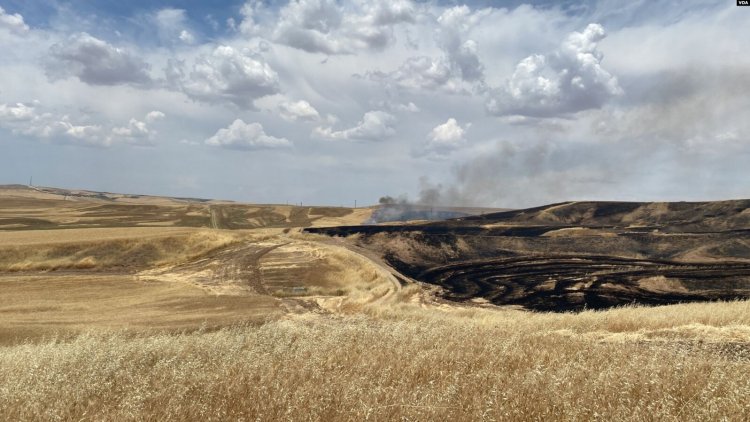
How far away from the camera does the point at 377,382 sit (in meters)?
7.36

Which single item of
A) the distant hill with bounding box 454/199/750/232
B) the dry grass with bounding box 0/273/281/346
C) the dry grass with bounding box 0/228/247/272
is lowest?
the dry grass with bounding box 0/273/281/346

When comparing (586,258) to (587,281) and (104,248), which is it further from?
(104,248)

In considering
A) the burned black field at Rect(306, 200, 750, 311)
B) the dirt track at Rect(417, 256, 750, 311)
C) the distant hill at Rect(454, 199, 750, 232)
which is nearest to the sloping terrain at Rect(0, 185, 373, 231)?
the burned black field at Rect(306, 200, 750, 311)

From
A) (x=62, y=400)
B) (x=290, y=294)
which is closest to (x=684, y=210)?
(x=290, y=294)

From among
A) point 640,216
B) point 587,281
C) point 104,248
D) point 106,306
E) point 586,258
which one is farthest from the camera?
point 640,216

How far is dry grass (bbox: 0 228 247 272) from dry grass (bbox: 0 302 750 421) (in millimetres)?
42234

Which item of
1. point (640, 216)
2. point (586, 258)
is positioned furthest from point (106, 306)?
point (640, 216)

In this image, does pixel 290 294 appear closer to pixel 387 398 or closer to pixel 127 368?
pixel 127 368

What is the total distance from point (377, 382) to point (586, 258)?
44.9 meters

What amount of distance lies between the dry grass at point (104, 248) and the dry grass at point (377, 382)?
4223 cm

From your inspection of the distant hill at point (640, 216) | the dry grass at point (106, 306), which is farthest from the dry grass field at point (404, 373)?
the distant hill at point (640, 216)

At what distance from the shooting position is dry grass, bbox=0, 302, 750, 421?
584cm

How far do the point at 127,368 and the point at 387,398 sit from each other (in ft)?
18.0

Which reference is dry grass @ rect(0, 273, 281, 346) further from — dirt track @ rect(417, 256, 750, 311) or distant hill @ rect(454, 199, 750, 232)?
distant hill @ rect(454, 199, 750, 232)
